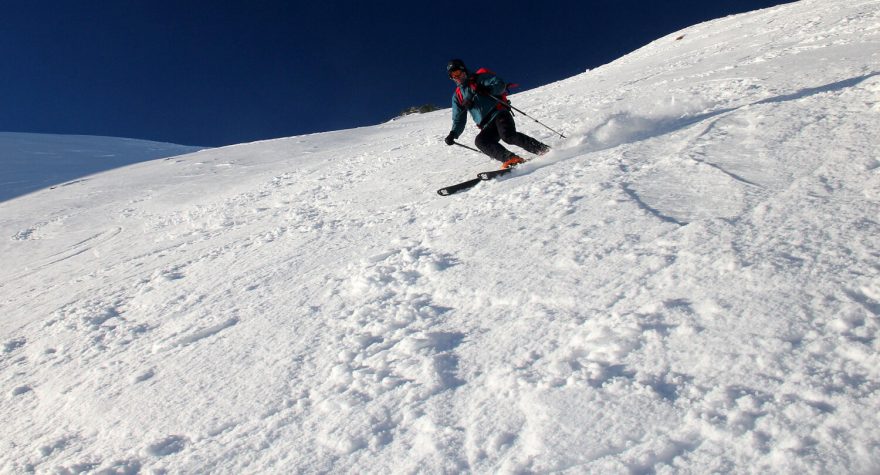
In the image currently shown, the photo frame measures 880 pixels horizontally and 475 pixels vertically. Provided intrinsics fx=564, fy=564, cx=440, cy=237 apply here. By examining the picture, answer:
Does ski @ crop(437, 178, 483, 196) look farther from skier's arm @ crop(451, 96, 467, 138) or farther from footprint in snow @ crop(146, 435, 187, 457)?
footprint in snow @ crop(146, 435, 187, 457)

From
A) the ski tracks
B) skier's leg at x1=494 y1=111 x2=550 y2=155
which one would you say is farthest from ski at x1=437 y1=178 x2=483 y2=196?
the ski tracks

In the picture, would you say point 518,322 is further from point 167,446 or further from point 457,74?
point 457,74

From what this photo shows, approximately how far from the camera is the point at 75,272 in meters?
5.84

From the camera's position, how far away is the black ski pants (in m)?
6.40

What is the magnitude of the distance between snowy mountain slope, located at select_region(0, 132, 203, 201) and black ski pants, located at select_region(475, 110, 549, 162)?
9753 millimetres

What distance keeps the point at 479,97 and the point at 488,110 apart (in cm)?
18

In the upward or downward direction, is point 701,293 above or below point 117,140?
below

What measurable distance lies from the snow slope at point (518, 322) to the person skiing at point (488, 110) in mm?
431

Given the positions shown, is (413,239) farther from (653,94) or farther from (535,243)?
(653,94)

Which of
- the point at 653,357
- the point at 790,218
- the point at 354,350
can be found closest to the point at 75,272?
the point at 354,350

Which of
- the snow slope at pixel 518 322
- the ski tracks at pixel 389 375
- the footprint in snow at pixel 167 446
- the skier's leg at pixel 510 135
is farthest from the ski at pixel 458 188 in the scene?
the footprint in snow at pixel 167 446

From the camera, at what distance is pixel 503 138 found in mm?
6469

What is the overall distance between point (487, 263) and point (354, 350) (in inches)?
45.2

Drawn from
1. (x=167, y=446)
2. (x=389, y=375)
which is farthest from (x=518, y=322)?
(x=167, y=446)
